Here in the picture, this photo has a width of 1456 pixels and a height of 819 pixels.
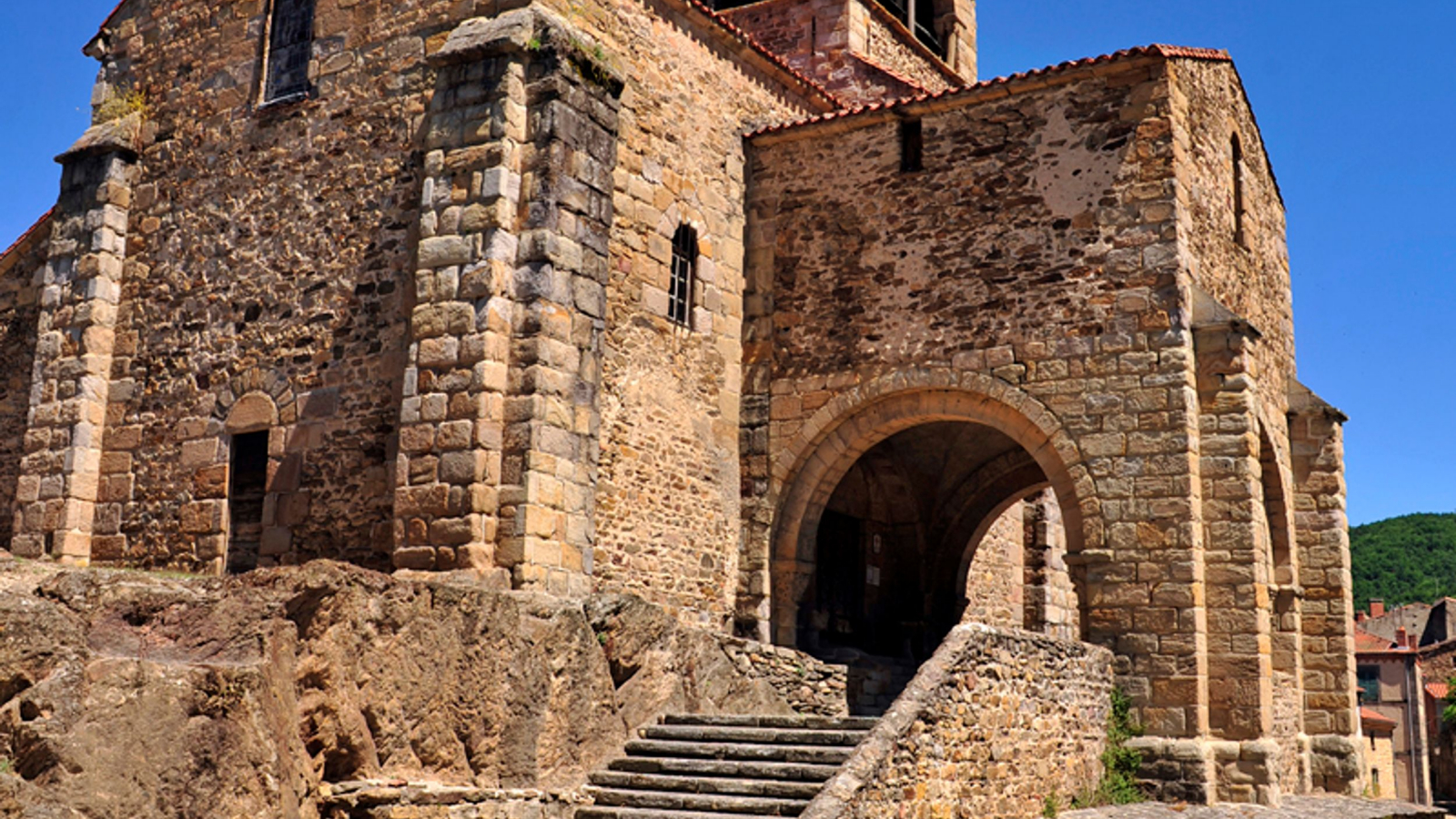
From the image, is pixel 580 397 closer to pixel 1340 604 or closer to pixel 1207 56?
pixel 1207 56

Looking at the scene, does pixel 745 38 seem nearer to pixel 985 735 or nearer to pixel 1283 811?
pixel 985 735

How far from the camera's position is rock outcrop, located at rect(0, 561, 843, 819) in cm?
654

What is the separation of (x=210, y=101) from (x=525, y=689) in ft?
25.9

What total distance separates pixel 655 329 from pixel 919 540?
5.82m

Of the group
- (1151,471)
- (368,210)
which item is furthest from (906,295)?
(368,210)

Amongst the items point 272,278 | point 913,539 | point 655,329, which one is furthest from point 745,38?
point 913,539

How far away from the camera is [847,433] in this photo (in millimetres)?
14625

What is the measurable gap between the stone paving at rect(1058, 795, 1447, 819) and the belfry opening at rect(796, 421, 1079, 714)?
15.5ft

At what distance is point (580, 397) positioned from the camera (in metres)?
12.0

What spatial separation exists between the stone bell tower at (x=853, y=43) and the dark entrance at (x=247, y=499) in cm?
939

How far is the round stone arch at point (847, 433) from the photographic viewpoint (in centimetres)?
1376

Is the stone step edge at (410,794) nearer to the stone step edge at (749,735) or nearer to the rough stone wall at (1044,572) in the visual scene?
the stone step edge at (749,735)

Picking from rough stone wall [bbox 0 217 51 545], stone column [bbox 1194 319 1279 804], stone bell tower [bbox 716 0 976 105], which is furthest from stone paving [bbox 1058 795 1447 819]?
rough stone wall [bbox 0 217 51 545]

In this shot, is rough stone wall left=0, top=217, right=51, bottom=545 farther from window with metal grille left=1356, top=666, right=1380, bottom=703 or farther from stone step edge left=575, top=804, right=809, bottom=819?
window with metal grille left=1356, top=666, right=1380, bottom=703
